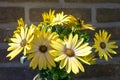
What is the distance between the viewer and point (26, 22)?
1.18 meters

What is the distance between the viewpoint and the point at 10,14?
1167mm

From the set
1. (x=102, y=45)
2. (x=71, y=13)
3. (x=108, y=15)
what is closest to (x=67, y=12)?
(x=71, y=13)

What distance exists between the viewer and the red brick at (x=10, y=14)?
1160 millimetres

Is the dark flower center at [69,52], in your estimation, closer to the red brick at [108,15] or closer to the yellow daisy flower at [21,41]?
the yellow daisy flower at [21,41]

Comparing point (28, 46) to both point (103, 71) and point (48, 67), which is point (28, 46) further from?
point (103, 71)

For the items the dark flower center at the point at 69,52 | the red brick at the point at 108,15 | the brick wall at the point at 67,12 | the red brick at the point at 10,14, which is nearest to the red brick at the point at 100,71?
the brick wall at the point at 67,12

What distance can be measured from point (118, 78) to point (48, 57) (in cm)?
51

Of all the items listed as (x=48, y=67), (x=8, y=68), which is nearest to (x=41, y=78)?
(x=48, y=67)

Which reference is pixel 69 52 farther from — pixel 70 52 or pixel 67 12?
pixel 67 12

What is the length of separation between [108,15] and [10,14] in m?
0.35

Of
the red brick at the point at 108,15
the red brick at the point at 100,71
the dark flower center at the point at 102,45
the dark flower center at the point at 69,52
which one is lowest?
the red brick at the point at 100,71

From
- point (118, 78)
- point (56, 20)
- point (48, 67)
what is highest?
point (56, 20)

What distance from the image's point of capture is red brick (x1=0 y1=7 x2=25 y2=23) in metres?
1.16

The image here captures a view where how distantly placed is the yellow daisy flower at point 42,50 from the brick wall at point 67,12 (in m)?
0.32
